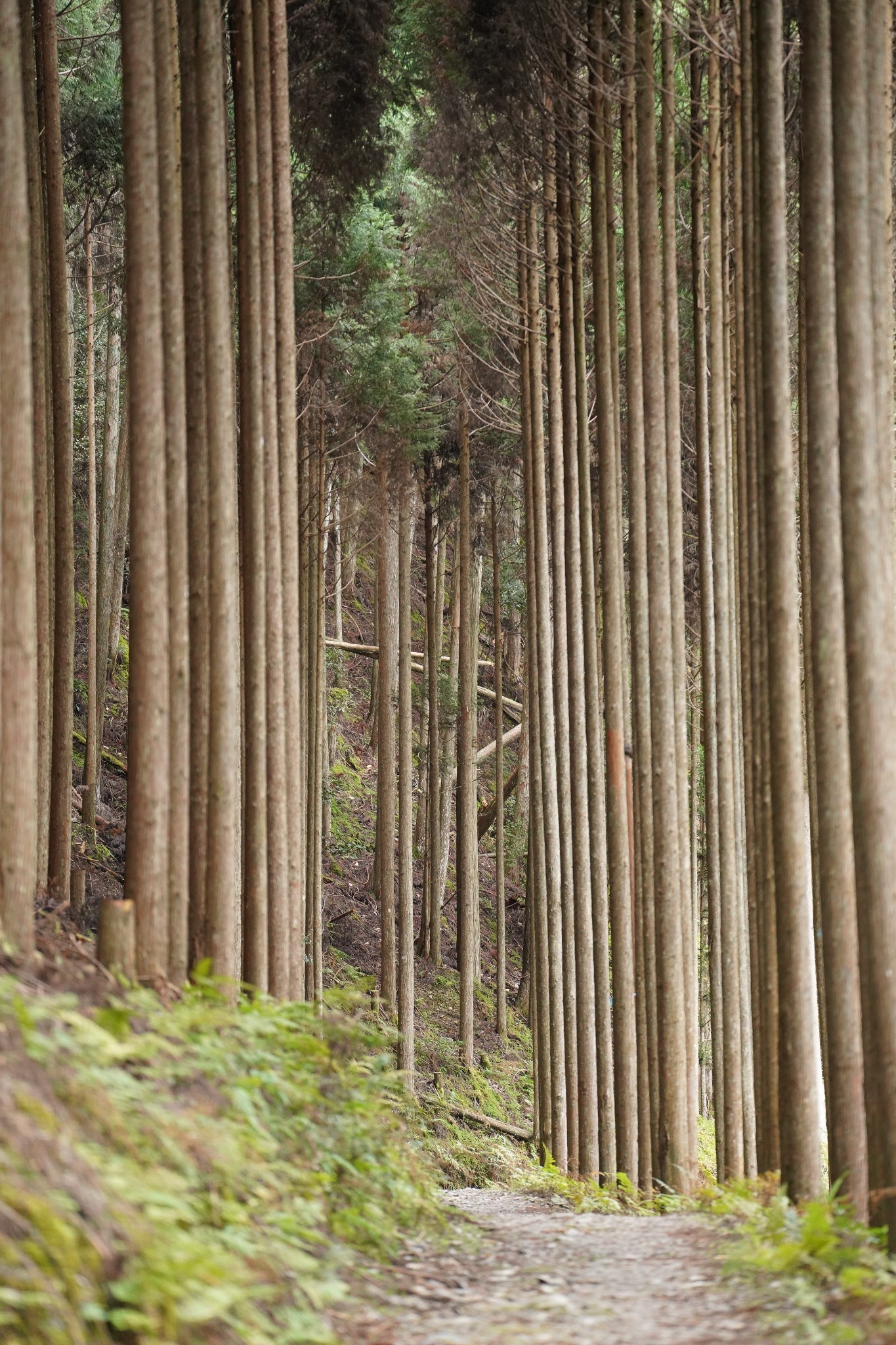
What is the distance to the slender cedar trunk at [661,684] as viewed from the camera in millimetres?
9398

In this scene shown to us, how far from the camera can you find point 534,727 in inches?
519

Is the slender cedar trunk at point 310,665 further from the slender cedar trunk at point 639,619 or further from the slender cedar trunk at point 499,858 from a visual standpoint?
the slender cedar trunk at point 639,619

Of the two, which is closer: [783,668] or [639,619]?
[783,668]

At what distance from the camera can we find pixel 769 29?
22.1 ft

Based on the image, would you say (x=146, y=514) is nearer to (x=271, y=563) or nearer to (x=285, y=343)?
(x=271, y=563)

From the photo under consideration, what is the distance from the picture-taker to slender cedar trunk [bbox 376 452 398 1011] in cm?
1752

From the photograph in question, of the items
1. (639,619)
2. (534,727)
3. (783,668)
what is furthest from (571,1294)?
(534,727)

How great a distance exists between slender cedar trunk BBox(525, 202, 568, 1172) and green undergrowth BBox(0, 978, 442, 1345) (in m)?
6.50

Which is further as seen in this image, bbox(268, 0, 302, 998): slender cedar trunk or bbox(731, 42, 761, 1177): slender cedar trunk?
bbox(268, 0, 302, 998): slender cedar trunk

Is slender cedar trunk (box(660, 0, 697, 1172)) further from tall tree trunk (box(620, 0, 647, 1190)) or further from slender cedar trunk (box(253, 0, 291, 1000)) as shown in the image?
slender cedar trunk (box(253, 0, 291, 1000))

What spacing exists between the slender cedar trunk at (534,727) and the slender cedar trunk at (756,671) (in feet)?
12.3

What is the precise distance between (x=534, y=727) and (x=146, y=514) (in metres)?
7.32

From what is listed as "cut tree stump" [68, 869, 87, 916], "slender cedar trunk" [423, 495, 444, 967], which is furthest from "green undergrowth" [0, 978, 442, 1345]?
"slender cedar trunk" [423, 495, 444, 967]

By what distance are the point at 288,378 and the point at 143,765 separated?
3.44m
